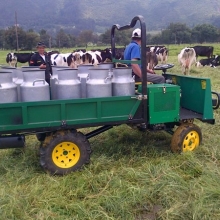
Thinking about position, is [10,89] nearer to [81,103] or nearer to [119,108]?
[81,103]

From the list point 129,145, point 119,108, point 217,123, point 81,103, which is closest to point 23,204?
point 81,103

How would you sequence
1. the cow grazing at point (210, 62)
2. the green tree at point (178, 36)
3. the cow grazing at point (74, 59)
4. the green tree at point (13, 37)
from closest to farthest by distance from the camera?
the cow grazing at point (74, 59), the cow grazing at point (210, 62), the green tree at point (13, 37), the green tree at point (178, 36)

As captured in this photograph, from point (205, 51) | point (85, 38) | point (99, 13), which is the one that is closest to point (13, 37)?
point (85, 38)

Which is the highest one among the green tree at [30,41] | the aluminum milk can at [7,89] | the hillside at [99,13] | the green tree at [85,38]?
the hillside at [99,13]

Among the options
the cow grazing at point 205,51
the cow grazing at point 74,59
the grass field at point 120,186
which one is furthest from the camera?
the cow grazing at point 205,51

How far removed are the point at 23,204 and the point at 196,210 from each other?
180cm

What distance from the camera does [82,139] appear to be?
435 cm

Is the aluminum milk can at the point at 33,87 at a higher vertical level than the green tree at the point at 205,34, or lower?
lower

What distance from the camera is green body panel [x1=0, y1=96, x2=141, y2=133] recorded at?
3957 mm

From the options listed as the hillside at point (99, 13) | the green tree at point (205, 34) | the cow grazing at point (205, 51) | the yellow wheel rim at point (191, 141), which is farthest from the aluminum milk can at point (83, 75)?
the hillside at point (99, 13)

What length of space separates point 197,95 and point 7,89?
9.22 ft

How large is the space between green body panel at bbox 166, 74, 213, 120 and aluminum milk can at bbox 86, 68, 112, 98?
1471 millimetres

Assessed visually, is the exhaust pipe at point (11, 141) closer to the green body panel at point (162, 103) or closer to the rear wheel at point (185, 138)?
the green body panel at point (162, 103)

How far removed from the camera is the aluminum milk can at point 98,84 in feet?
14.1
